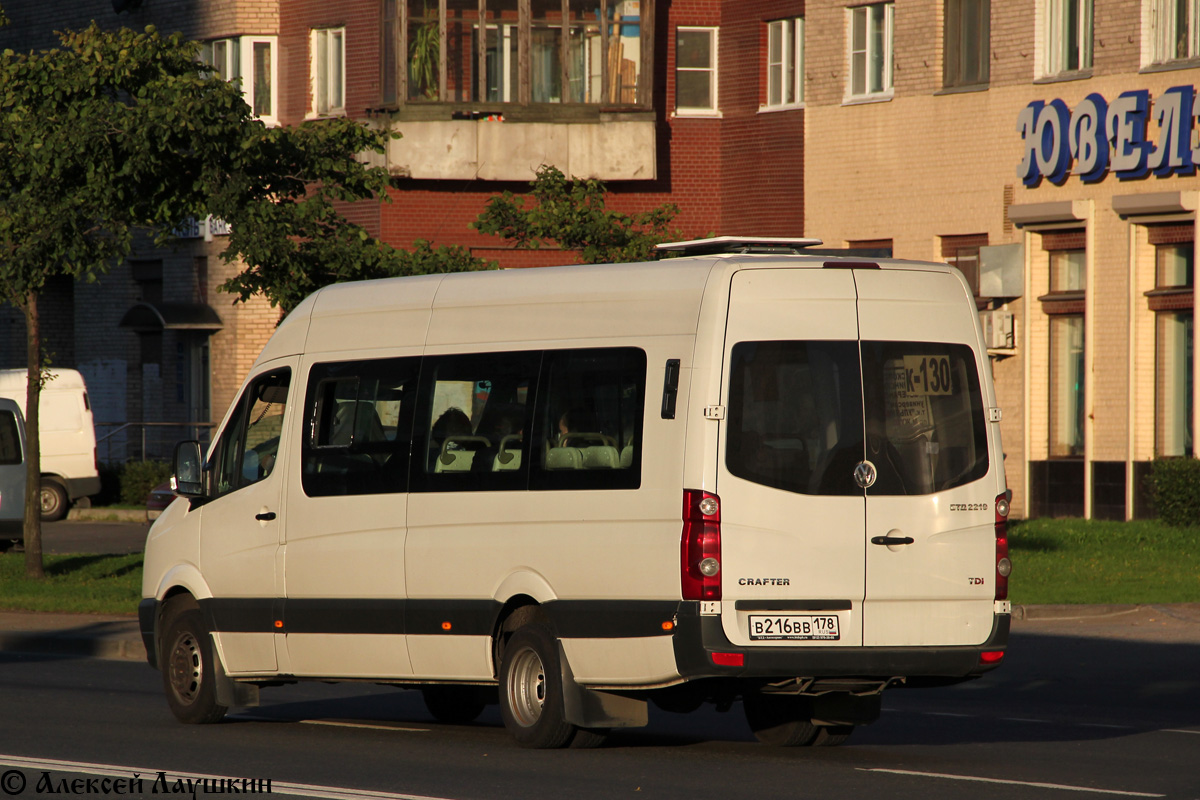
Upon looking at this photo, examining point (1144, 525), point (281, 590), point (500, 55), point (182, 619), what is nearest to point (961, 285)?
point (281, 590)

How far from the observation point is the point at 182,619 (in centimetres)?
1170

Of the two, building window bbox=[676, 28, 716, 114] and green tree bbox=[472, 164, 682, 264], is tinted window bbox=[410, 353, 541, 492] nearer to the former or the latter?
green tree bbox=[472, 164, 682, 264]

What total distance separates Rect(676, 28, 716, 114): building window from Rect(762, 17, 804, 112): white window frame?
1267mm

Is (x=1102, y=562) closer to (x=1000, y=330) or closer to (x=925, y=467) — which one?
(x=1000, y=330)

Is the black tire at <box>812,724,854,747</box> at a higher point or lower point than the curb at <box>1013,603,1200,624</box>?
higher

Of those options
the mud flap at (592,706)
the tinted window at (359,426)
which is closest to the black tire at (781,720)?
the mud flap at (592,706)

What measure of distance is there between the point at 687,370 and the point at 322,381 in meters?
2.69

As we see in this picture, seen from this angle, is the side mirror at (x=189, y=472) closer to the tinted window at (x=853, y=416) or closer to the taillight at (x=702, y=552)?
the taillight at (x=702, y=552)

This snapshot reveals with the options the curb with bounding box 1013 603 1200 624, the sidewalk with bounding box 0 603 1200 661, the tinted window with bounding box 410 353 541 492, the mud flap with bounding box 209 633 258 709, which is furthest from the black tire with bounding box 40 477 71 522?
the tinted window with bounding box 410 353 541 492

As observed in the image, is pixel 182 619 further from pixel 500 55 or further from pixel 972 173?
pixel 500 55

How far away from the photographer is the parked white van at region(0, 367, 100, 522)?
113 ft

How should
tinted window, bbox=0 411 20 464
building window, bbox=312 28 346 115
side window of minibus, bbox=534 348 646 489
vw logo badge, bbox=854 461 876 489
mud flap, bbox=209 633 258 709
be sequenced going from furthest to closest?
building window, bbox=312 28 346 115
tinted window, bbox=0 411 20 464
mud flap, bbox=209 633 258 709
side window of minibus, bbox=534 348 646 489
vw logo badge, bbox=854 461 876 489

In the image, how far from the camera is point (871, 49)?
30.4 m

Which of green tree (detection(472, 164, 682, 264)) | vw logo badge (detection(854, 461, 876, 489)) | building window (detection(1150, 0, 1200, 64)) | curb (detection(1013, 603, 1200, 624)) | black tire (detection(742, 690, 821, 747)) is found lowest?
curb (detection(1013, 603, 1200, 624))
